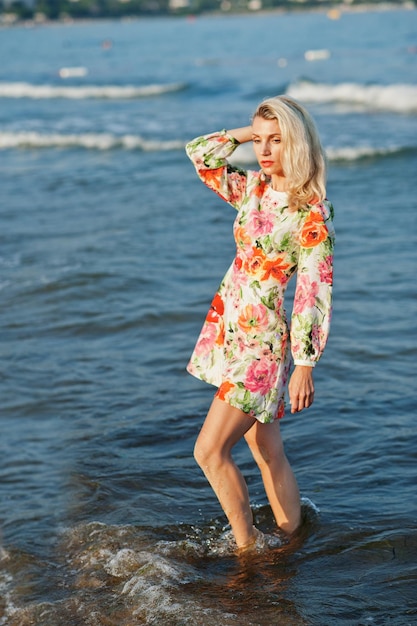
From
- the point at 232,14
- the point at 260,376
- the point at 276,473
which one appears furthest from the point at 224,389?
the point at 232,14

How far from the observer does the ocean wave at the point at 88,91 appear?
3200cm

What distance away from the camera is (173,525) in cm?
514

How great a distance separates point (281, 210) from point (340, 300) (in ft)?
15.2

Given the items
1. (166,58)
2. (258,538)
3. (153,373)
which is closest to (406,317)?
(153,373)

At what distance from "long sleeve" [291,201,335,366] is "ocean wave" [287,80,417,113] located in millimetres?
19060

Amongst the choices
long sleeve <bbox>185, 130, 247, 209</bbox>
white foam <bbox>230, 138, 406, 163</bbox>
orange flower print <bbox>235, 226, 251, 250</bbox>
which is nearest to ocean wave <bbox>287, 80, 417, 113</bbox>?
white foam <bbox>230, 138, 406, 163</bbox>

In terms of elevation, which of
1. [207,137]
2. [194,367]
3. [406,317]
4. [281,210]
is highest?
[207,137]

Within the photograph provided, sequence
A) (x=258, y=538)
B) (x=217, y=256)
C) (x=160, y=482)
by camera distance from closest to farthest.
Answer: (x=258, y=538), (x=160, y=482), (x=217, y=256)

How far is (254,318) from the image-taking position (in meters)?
4.32

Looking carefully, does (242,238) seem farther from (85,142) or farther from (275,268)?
(85,142)

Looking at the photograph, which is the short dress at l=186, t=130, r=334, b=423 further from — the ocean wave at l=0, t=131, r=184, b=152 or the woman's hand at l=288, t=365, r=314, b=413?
the ocean wave at l=0, t=131, r=184, b=152

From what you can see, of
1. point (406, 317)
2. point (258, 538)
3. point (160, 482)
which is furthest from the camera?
A: point (406, 317)

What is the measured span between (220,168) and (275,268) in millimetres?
533

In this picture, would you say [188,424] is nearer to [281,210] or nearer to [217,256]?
[281,210]
